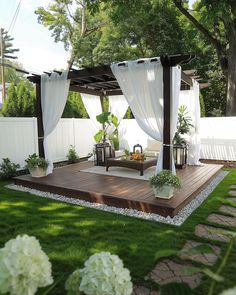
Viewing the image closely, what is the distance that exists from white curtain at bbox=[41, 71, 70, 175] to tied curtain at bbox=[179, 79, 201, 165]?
3508 mm

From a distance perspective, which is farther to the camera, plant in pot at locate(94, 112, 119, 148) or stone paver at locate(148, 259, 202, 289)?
plant in pot at locate(94, 112, 119, 148)

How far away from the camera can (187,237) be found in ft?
10.9

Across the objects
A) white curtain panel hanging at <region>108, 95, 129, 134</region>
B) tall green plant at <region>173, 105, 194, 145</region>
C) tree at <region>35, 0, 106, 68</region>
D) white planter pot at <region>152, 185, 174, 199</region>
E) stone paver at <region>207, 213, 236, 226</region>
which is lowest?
stone paver at <region>207, 213, 236, 226</region>

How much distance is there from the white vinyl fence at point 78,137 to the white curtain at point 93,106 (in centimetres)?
67

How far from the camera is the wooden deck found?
4234mm

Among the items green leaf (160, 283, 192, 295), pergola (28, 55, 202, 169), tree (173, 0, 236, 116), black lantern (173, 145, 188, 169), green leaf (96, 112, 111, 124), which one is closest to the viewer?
green leaf (160, 283, 192, 295)

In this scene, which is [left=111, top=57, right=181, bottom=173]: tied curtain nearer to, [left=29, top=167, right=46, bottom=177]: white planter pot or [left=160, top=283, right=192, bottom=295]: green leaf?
[left=29, top=167, right=46, bottom=177]: white planter pot

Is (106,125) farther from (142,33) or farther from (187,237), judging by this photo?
(142,33)

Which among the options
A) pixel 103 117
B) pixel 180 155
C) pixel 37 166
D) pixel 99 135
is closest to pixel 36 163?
pixel 37 166

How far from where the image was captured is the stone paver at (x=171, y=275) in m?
2.41

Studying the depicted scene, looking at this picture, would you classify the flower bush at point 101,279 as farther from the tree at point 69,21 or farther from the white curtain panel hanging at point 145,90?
the tree at point 69,21

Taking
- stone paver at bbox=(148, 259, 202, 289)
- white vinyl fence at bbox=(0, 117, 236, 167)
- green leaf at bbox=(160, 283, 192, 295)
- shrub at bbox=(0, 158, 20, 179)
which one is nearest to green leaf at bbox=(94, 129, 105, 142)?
white vinyl fence at bbox=(0, 117, 236, 167)

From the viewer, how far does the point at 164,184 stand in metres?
4.25

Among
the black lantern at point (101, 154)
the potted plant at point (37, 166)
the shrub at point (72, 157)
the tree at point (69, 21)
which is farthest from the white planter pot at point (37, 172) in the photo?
the tree at point (69, 21)
